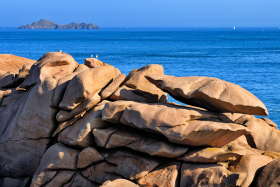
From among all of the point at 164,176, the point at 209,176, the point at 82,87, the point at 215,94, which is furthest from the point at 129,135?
the point at 215,94

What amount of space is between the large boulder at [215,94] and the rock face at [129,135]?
3 cm

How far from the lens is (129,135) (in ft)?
32.7

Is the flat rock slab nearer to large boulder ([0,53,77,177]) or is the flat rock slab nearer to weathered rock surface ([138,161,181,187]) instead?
weathered rock surface ([138,161,181,187])

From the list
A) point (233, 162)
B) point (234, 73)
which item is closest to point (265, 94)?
point (234, 73)

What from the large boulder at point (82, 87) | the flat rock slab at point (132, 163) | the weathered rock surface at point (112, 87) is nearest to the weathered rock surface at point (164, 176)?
the flat rock slab at point (132, 163)

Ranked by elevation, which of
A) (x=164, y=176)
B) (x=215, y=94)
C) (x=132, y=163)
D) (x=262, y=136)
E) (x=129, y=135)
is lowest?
(x=164, y=176)

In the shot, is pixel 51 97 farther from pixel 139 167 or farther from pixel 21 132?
pixel 139 167

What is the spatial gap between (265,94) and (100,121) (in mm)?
26214

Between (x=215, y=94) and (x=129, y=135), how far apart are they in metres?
2.99

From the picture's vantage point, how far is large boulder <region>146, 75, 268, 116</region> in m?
9.48

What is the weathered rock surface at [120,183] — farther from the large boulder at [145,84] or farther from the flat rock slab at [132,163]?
the large boulder at [145,84]

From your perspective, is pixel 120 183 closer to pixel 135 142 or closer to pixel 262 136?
pixel 135 142

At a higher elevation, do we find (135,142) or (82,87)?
(82,87)

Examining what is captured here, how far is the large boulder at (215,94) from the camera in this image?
948 centimetres
